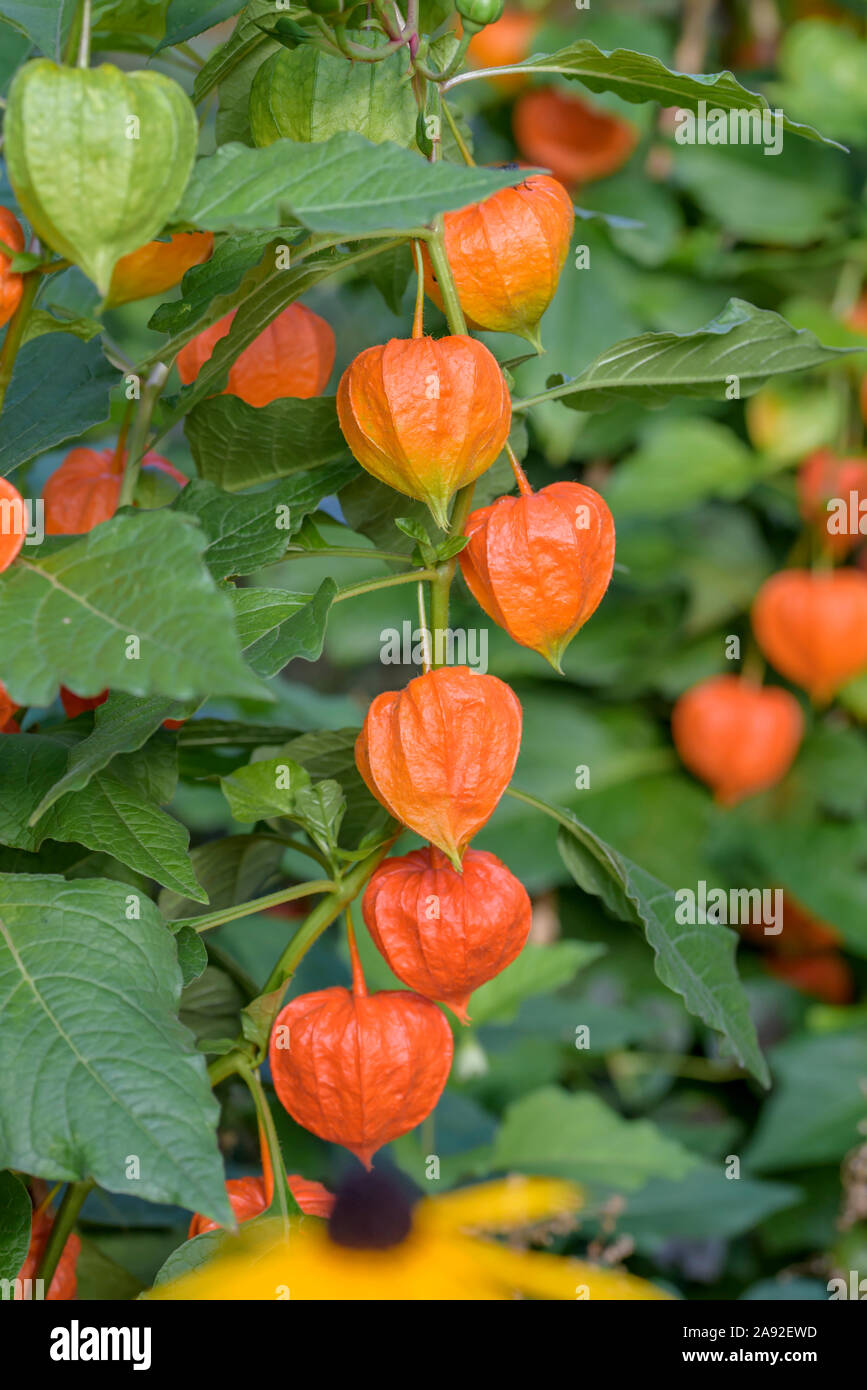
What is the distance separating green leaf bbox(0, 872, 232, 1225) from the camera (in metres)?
0.27

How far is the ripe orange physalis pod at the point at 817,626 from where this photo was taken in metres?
1.07

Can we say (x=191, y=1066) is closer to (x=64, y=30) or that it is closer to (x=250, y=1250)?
(x=250, y=1250)

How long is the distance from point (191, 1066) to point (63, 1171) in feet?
0.11

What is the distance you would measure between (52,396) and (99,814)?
0.48 feet

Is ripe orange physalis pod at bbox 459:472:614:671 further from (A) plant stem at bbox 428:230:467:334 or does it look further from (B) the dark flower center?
(B) the dark flower center

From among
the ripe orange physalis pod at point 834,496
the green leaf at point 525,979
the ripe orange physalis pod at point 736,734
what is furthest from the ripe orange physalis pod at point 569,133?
the green leaf at point 525,979

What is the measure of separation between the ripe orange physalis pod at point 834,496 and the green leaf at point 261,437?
2.46 feet

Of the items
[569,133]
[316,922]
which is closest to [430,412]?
[316,922]

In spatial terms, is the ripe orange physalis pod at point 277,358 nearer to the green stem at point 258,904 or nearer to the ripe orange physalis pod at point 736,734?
the green stem at point 258,904

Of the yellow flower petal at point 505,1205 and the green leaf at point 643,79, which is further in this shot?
the yellow flower petal at point 505,1205

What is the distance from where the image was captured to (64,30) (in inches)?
13.5

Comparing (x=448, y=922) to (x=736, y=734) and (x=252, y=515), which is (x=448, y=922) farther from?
(x=736, y=734)

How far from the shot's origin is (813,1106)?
102 cm
